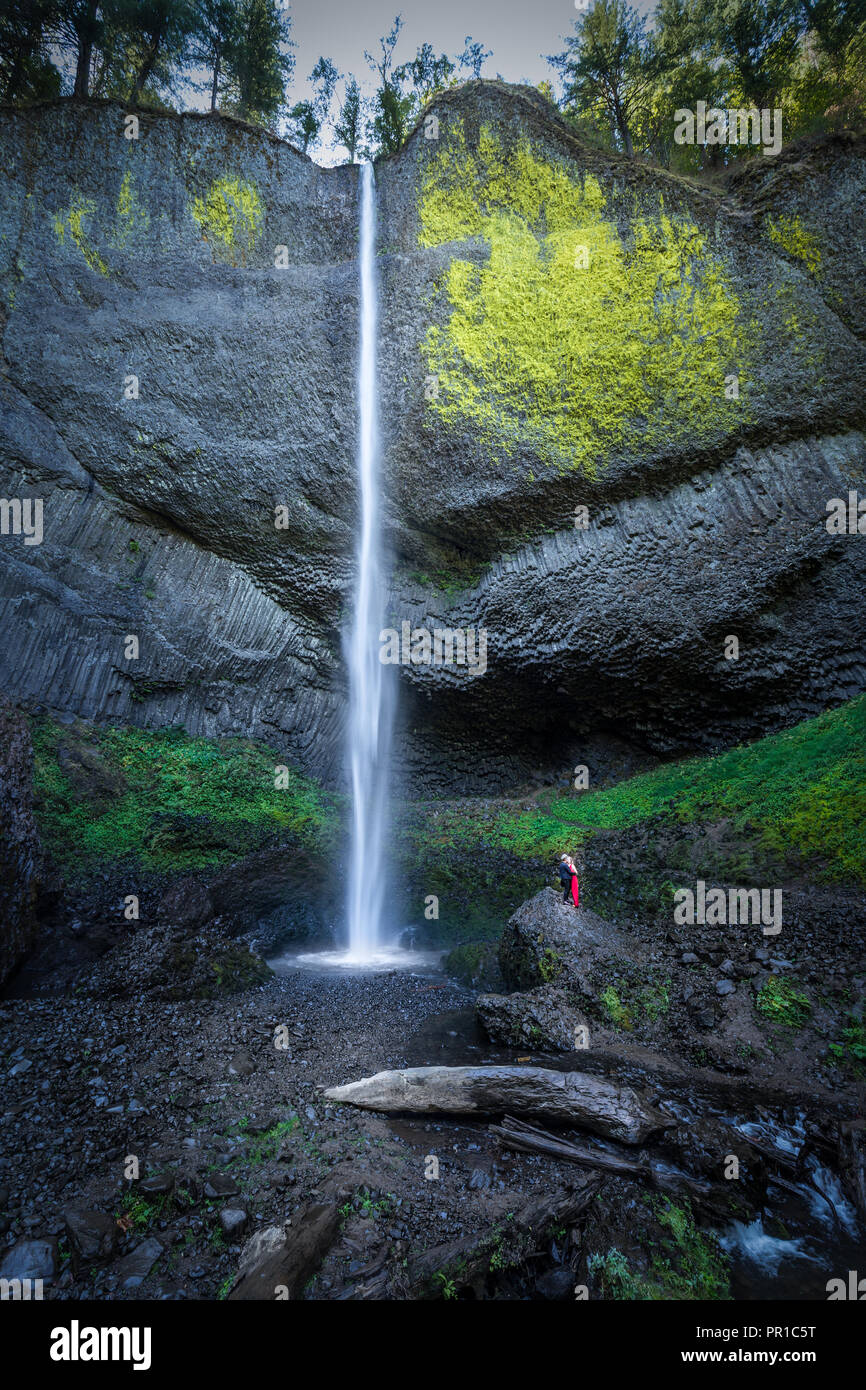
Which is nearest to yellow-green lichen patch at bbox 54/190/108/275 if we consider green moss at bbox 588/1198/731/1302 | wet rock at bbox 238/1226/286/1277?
wet rock at bbox 238/1226/286/1277

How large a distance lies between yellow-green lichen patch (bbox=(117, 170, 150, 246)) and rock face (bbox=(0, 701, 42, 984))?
1518 centimetres

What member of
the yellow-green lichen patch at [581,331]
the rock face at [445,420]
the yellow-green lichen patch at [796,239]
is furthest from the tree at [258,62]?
the yellow-green lichen patch at [796,239]

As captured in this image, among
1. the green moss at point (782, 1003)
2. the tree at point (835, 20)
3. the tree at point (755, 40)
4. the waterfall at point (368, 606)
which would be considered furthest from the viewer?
the tree at point (755, 40)

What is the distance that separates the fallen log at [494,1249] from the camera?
3329mm

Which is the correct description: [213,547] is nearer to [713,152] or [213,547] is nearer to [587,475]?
[587,475]

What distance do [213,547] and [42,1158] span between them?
1463 centimetres

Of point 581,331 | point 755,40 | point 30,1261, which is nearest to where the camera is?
point 30,1261

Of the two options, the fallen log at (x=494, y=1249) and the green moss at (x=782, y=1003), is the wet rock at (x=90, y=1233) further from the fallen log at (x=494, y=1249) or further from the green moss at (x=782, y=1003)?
the green moss at (x=782, y=1003)

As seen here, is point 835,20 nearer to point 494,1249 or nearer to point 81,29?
point 81,29

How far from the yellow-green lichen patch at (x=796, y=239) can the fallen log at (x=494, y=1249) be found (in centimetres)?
1975

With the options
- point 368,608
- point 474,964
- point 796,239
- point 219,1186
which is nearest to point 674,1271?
point 219,1186

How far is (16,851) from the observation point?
7.40m

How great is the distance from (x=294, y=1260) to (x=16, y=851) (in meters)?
6.12

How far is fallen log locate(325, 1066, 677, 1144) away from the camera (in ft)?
15.7
